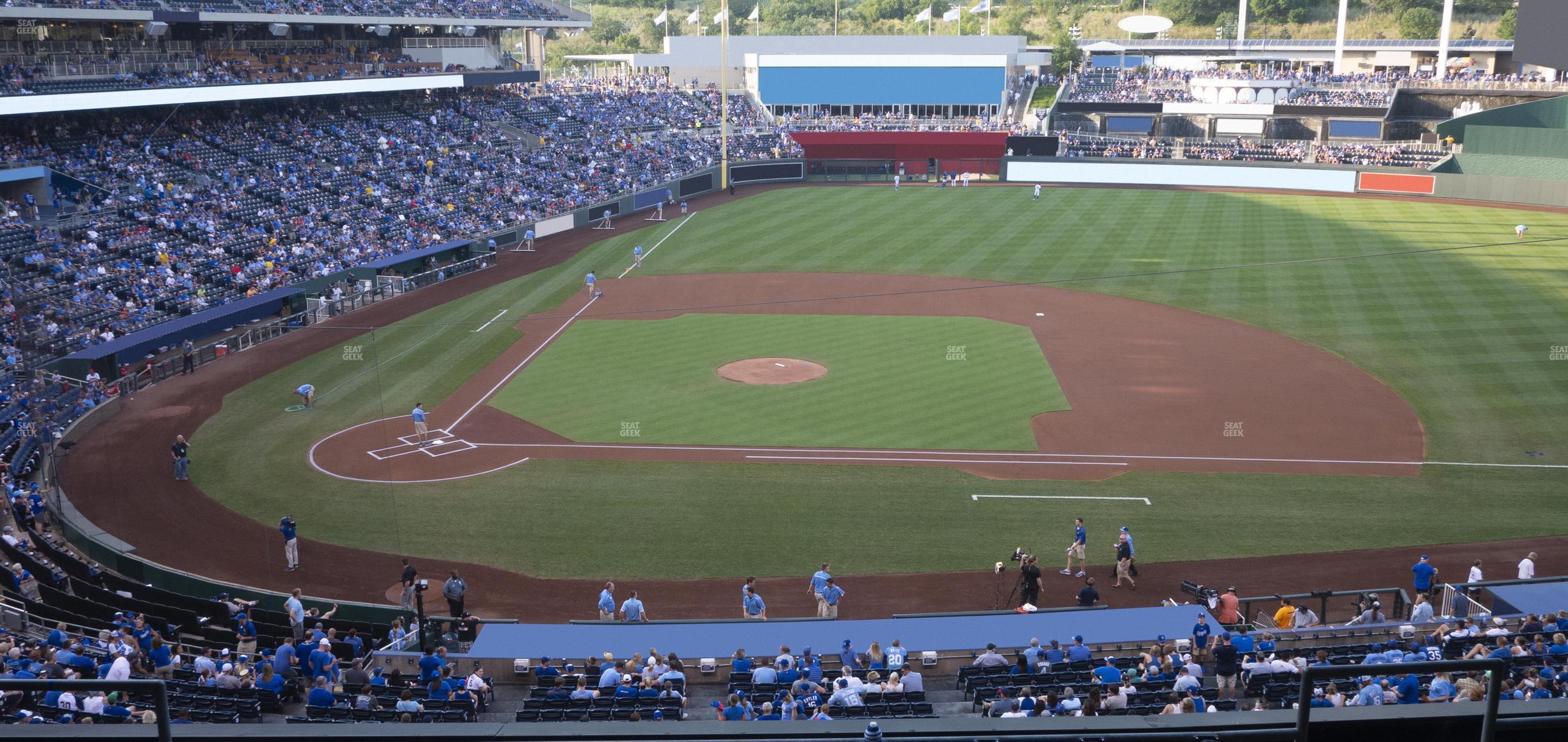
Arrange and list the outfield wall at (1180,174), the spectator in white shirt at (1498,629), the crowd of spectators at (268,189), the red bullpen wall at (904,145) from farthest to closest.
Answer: the red bullpen wall at (904,145)
the outfield wall at (1180,174)
the crowd of spectators at (268,189)
the spectator in white shirt at (1498,629)

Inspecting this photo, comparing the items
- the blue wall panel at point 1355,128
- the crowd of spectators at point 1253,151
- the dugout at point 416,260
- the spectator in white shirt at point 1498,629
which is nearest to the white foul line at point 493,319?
the dugout at point 416,260

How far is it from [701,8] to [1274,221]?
385ft

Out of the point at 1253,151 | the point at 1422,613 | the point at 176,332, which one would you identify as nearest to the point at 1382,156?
the point at 1253,151

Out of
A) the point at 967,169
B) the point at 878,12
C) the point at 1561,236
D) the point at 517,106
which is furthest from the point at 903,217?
the point at 878,12

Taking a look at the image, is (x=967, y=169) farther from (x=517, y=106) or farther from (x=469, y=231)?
(x=469, y=231)


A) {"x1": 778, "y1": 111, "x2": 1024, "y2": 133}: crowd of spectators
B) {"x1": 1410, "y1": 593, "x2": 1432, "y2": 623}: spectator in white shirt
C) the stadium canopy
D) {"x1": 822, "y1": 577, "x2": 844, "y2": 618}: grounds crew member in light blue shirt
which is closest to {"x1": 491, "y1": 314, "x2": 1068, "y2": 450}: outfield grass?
{"x1": 822, "y1": 577, "x2": 844, "y2": 618}: grounds crew member in light blue shirt

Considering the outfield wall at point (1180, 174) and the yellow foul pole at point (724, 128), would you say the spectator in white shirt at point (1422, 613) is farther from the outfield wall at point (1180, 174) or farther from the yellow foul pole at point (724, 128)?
the outfield wall at point (1180, 174)

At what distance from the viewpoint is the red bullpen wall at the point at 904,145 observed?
8294 centimetres

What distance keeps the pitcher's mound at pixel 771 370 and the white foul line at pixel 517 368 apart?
6427mm

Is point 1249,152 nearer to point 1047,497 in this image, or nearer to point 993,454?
point 993,454

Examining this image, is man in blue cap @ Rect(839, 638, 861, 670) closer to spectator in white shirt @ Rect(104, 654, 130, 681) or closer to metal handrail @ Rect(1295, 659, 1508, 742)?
spectator in white shirt @ Rect(104, 654, 130, 681)

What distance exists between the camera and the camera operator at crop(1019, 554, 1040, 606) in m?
20.2

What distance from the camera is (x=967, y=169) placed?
3209 inches

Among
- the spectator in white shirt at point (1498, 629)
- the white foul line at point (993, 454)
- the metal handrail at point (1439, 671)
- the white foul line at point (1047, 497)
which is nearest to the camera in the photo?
the metal handrail at point (1439, 671)
